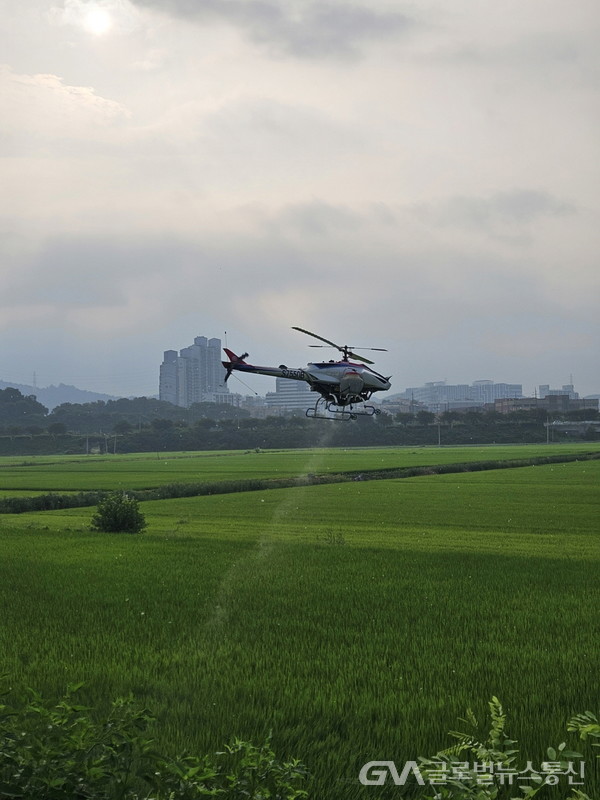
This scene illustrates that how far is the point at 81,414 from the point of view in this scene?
594 feet

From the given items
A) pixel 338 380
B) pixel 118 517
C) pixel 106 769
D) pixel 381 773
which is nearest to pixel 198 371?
pixel 118 517

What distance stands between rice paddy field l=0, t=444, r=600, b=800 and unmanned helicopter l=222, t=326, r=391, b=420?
418cm

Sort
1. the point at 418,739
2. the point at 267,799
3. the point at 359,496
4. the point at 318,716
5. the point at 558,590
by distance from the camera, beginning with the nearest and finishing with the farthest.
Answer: the point at 267,799
the point at 418,739
the point at 318,716
the point at 558,590
the point at 359,496

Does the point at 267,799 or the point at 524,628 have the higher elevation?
the point at 267,799

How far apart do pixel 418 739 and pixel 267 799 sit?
3880 mm

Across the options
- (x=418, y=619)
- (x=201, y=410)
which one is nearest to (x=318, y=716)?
(x=418, y=619)

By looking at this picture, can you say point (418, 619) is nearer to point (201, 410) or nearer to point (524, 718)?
point (524, 718)

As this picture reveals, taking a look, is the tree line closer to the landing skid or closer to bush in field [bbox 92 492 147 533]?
bush in field [bbox 92 492 147 533]

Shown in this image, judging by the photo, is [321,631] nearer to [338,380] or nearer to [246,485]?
[338,380]

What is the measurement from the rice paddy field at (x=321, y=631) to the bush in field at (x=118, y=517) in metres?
1.45

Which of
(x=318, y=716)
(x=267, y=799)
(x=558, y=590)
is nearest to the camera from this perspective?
(x=267, y=799)

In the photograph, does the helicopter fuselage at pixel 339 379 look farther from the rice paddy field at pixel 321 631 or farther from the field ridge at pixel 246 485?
the field ridge at pixel 246 485

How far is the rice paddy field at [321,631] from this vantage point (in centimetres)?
930

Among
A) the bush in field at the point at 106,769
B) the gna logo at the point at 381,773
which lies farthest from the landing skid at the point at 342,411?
the bush in field at the point at 106,769
